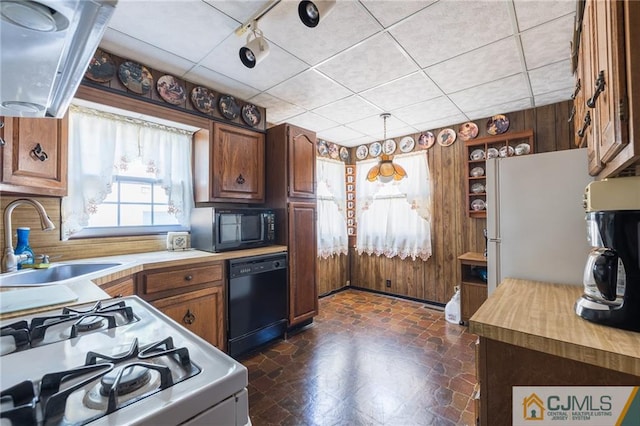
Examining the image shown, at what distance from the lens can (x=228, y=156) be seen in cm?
265

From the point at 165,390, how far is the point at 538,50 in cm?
291

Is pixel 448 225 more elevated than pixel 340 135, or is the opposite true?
pixel 340 135

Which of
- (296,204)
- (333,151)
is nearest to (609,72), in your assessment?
(296,204)

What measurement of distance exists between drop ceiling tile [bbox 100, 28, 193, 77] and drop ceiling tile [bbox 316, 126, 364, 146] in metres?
2.02

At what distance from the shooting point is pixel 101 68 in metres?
1.95

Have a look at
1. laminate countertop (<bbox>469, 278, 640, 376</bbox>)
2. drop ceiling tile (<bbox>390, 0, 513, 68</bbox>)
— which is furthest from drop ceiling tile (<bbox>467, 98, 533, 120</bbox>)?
laminate countertop (<bbox>469, 278, 640, 376</bbox>)

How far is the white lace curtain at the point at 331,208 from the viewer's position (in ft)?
13.4

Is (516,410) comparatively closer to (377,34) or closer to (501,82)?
(377,34)

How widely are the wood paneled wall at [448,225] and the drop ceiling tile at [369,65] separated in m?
1.74

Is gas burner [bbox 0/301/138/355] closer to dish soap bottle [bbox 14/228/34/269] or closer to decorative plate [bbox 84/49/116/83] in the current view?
dish soap bottle [bbox 14/228/34/269]

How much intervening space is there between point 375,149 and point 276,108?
1944mm

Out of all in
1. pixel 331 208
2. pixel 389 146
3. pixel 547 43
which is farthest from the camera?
pixel 331 208

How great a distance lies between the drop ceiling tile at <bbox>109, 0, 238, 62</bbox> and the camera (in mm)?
1552

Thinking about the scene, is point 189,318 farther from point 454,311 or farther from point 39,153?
point 454,311
